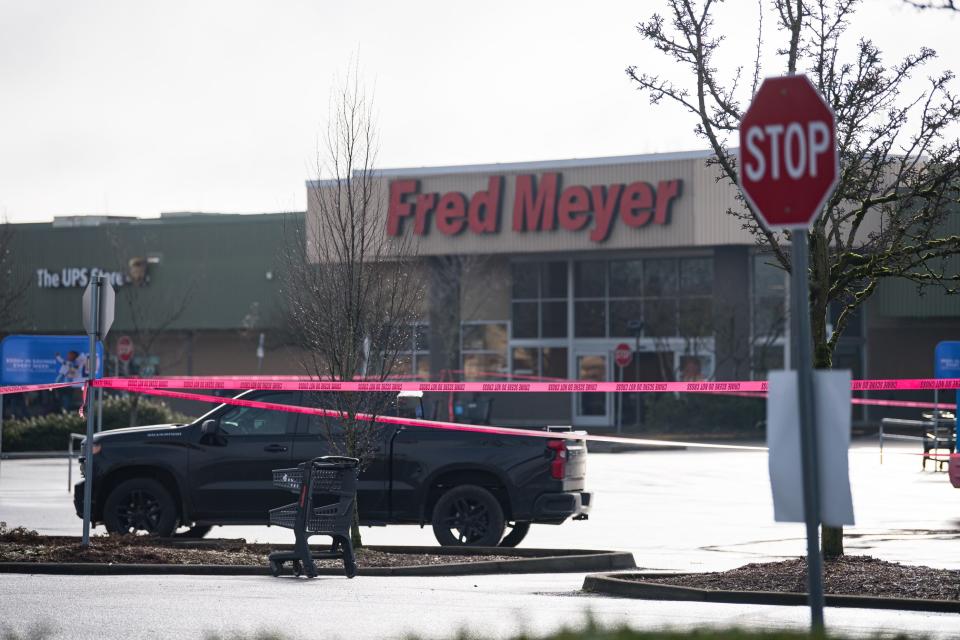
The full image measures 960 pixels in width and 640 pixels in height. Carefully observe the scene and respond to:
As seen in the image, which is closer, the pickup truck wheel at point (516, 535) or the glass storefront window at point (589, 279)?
the pickup truck wheel at point (516, 535)

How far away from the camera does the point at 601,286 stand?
5294cm

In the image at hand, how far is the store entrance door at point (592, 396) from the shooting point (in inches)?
2066

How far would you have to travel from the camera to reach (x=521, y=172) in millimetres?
49562

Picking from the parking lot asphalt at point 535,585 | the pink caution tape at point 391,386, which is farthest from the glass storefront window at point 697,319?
the pink caution tape at point 391,386

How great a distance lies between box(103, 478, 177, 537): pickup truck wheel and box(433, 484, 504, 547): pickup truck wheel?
298 centimetres

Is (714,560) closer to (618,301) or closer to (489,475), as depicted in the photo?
(489,475)

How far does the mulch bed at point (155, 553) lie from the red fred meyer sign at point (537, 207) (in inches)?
1281

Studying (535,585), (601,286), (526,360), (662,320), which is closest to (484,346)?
(526,360)

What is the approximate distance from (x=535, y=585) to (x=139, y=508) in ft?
18.4

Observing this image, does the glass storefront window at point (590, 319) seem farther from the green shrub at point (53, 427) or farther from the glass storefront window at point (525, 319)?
the green shrub at point (53, 427)

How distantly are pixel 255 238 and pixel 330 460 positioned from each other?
4531 centimetres

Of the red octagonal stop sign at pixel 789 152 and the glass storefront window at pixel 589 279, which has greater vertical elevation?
the glass storefront window at pixel 589 279

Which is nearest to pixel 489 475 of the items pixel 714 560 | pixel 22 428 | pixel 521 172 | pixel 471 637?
pixel 714 560

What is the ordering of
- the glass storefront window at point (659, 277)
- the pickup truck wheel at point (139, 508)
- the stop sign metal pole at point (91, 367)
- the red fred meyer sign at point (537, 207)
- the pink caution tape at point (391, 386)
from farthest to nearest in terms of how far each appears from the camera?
the glass storefront window at point (659, 277) < the red fred meyer sign at point (537, 207) < the pickup truck wheel at point (139, 508) < the pink caution tape at point (391, 386) < the stop sign metal pole at point (91, 367)
